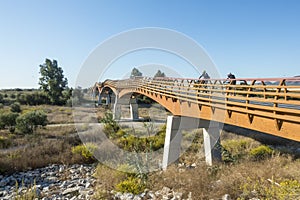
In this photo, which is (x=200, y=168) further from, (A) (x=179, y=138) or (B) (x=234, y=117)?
(B) (x=234, y=117)

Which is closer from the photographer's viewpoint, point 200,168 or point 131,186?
point 131,186

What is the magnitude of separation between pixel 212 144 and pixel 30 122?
16.8 metres

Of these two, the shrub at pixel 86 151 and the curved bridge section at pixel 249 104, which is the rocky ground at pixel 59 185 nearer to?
the shrub at pixel 86 151

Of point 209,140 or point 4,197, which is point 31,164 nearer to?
point 4,197

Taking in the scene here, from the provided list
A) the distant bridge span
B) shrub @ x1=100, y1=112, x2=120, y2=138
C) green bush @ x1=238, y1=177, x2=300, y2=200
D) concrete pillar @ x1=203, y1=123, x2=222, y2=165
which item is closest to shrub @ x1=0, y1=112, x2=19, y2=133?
shrub @ x1=100, y1=112, x2=120, y2=138

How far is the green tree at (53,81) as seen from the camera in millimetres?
45781

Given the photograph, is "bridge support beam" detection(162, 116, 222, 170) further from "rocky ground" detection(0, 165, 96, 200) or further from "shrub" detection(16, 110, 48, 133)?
"shrub" detection(16, 110, 48, 133)

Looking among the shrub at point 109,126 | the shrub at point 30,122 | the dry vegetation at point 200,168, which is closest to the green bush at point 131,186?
the dry vegetation at point 200,168

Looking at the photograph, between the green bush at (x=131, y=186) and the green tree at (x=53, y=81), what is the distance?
42043mm

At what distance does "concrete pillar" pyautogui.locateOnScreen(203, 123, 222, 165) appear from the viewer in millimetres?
11625

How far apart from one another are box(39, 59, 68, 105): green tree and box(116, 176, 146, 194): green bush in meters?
42.0

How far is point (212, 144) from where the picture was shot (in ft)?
39.0

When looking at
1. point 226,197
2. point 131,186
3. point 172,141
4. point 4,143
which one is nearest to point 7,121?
point 4,143

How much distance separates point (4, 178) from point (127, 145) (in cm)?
739
